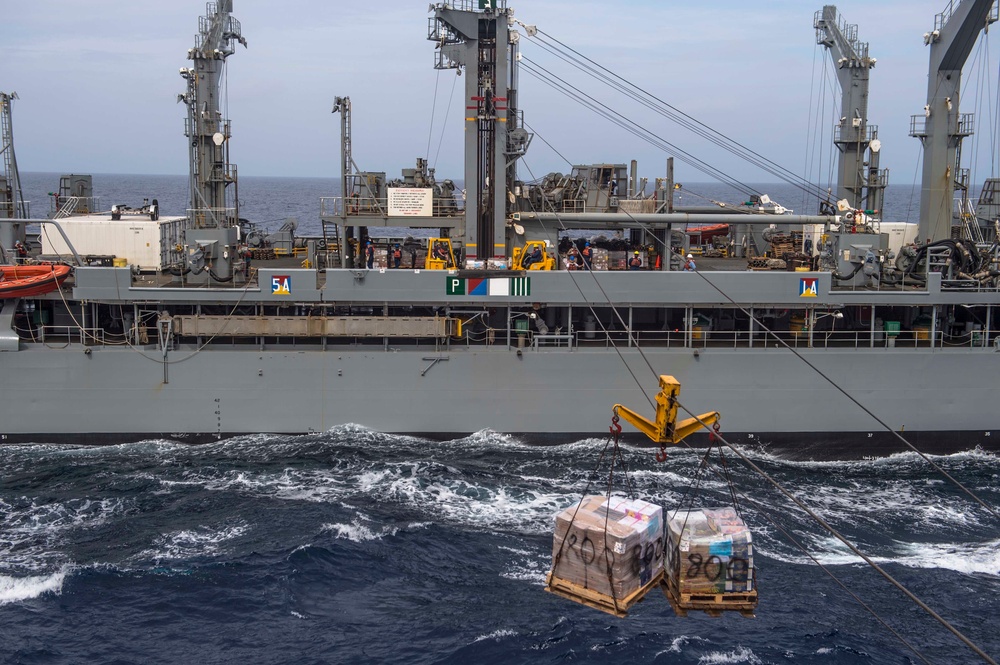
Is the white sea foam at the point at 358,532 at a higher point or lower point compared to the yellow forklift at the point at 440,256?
lower

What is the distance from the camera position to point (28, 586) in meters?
16.8

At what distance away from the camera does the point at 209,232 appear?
24.6m

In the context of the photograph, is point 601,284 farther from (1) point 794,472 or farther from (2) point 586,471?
(1) point 794,472

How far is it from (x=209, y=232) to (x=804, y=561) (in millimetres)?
17203

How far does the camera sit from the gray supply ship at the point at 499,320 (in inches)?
925

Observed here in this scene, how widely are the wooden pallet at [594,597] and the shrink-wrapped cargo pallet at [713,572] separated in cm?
55

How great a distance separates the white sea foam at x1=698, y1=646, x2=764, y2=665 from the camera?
14.8m

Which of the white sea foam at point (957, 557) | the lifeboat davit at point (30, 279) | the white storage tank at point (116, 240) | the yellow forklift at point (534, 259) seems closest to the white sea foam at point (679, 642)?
the white sea foam at point (957, 557)

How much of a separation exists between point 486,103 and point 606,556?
15.9 m

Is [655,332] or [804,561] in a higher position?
[655,332]

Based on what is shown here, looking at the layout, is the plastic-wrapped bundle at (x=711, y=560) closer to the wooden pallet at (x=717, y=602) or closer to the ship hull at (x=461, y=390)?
the wooden pallet at (x=717, y=602)

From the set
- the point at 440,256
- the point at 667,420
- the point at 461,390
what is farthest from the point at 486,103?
the point at 667,420

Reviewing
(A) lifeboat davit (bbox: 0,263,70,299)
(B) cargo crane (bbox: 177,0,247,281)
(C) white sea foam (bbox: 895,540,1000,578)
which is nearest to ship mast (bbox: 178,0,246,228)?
(B) cargo crane (bbox: 177,0,247,281)

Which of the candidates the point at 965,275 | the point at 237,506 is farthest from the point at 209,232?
the point at 965,275
